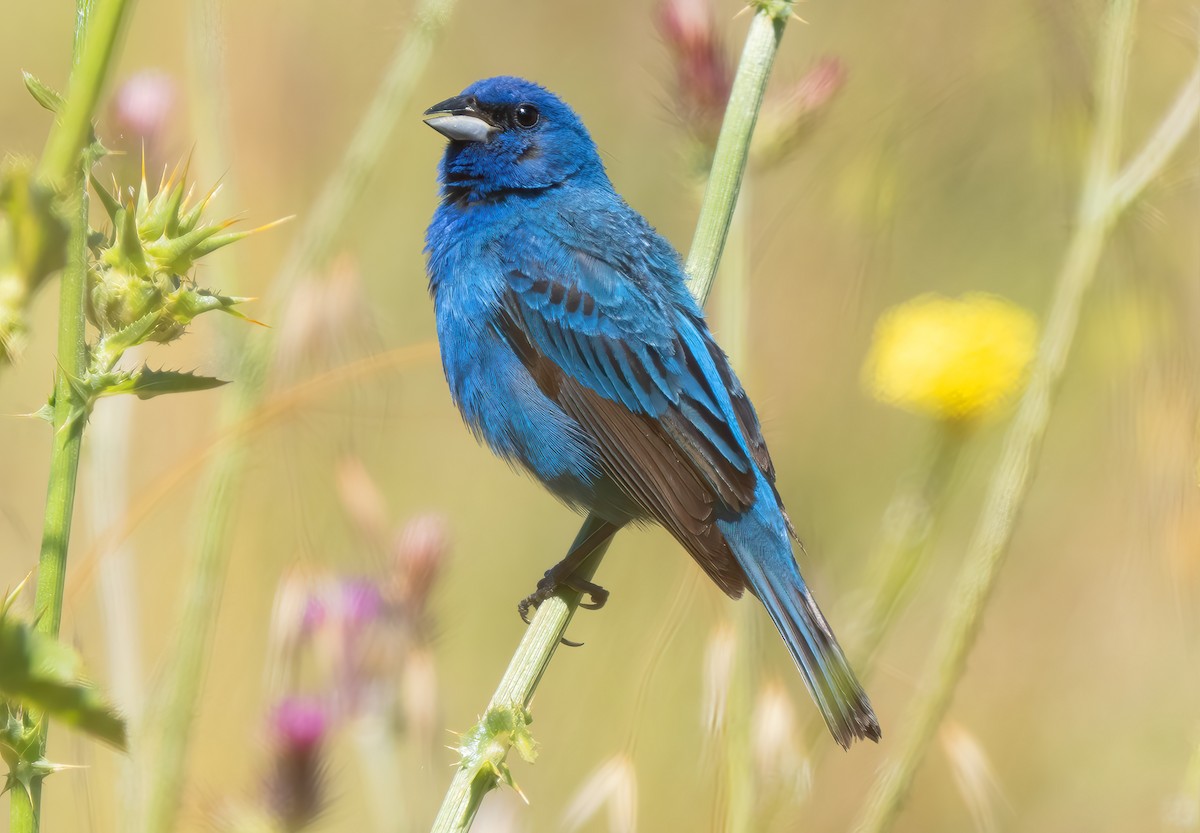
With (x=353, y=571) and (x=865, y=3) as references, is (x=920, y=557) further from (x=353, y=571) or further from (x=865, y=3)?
(x=865, y=3)

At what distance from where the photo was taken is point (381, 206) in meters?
5.49

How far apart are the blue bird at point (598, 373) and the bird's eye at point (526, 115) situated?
12 centimetres

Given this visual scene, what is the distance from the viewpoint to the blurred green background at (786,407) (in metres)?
3.30

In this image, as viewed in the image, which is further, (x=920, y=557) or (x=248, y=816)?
(x=920, y=557)

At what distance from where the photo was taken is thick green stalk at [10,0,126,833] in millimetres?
1297

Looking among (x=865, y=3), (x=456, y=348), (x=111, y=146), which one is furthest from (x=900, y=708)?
(x=111, y=146)

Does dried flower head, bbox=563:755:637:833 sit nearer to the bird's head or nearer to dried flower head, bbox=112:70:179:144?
dried flower head, bbox=112:70:179:144

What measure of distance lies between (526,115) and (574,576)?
173 centimetres

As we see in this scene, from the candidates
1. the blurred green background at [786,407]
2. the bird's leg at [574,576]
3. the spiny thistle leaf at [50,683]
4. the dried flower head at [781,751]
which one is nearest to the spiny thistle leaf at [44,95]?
the spiny thistle leaf at [50,683]

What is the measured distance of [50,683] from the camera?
1.01 metres

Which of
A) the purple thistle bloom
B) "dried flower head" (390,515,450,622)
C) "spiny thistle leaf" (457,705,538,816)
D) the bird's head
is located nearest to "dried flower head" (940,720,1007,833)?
"spiny thistle leaf" (457,705,538,816)

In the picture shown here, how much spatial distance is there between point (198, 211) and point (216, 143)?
1449mm

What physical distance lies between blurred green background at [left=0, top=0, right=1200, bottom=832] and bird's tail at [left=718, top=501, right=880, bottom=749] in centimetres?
8

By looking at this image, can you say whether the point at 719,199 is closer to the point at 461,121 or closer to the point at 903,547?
the point at 903,547
